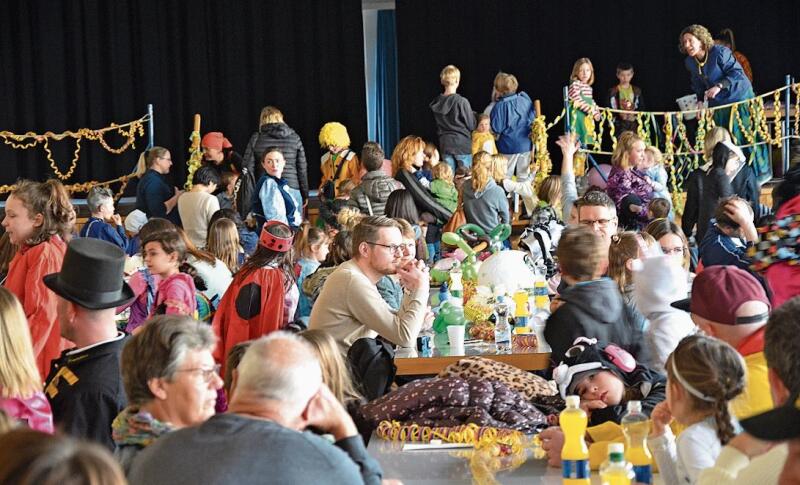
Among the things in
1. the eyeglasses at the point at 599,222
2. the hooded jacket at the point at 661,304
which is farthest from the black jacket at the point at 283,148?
the hooded jacket at the point at 661,304

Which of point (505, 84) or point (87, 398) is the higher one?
point (505, 84)

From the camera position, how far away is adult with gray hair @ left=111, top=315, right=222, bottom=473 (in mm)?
3139

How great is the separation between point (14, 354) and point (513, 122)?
10335mm

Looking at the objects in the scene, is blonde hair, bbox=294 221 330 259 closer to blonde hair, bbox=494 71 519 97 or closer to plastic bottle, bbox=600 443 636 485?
plastic bottle, bbox=600 443 636 485

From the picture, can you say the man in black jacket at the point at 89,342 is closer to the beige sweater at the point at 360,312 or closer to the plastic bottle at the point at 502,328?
the beige sweater at the point at 360,312

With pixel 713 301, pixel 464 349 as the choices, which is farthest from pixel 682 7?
pixel 713 301

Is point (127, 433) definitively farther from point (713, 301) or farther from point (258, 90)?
point (258, 90)

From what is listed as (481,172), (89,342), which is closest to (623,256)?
(89,342)

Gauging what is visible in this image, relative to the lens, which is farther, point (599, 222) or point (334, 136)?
point (334, 136)

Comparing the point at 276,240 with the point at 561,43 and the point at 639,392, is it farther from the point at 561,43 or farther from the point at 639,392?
the point at 561,43

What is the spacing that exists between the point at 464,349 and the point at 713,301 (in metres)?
2.29

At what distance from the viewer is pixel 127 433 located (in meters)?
3.14

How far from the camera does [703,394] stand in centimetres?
312

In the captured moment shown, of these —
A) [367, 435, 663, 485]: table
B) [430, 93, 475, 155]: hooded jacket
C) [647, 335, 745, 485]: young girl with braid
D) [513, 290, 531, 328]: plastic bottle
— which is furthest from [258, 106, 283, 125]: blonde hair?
[647, 335, 745, 485]: young girl with braid
